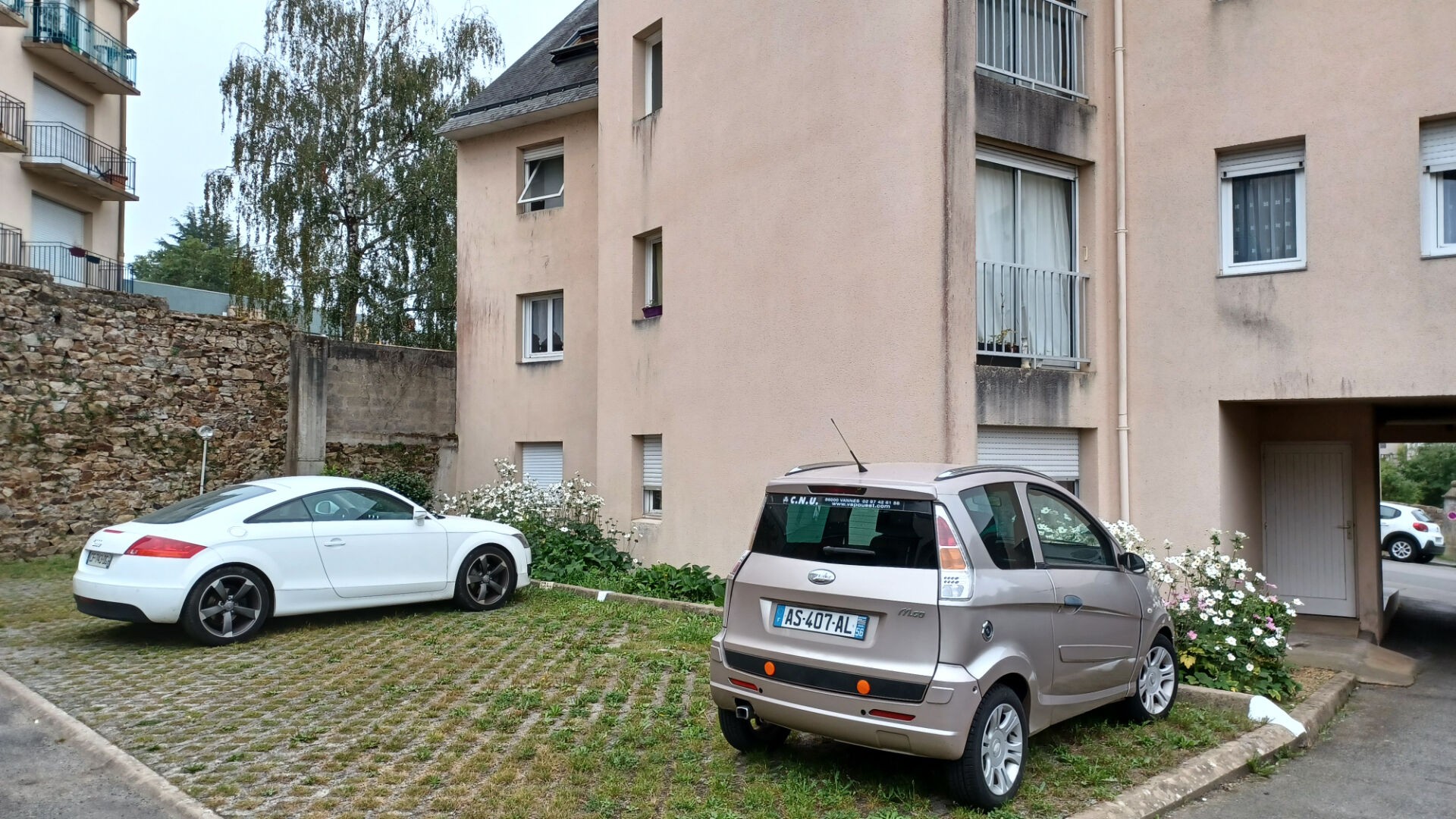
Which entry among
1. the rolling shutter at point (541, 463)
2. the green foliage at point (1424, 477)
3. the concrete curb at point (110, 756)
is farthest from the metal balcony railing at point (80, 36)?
the green foliage at point (1424, 477)

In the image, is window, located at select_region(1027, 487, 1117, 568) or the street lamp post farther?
the street lamp post

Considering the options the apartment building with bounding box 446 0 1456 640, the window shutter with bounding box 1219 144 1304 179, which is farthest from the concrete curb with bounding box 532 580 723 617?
the window shutter with bounding box 1219 144 1304 179

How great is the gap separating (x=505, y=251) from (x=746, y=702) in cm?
1382

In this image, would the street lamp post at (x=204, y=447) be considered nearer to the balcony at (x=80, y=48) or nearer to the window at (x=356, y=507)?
the window at (x=356, y=507)

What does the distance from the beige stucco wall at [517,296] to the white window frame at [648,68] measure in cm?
259

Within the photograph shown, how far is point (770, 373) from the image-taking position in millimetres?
11367

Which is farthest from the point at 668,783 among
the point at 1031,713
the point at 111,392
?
the point at 111,392

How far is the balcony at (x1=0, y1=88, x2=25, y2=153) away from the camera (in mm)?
23625

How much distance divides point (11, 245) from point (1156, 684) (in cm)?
2754

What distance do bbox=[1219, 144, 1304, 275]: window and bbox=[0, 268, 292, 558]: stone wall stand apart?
14824mm

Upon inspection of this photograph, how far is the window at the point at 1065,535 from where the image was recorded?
598cm

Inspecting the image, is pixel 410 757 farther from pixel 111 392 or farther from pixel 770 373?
→ pixel 111 392

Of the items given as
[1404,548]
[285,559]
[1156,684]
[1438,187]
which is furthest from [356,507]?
[1404,548]

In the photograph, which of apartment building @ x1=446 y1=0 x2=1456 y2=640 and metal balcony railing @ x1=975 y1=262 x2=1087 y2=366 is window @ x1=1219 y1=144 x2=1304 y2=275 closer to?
apartment building @ x1=446 y1=0 x2=1456 y2=640
